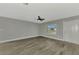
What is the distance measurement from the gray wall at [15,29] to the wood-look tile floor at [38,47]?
0.34ft

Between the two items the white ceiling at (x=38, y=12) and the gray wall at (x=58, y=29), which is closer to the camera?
the white ceiling at (x=38, y=12)

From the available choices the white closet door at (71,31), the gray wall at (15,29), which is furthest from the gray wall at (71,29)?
the gray wall at (15,29)

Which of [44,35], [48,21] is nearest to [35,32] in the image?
[44,35]

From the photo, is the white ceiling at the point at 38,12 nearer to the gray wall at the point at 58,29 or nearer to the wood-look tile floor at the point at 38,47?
the gray wall at the point at 58,29

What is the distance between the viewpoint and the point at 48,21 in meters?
1.77

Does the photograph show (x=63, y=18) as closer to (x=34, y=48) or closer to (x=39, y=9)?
(x=39, y=9)

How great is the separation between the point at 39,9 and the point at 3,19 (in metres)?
0.61

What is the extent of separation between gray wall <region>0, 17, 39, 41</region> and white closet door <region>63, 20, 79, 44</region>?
487mm

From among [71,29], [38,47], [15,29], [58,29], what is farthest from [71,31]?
[15,29]

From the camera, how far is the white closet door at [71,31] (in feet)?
5.34

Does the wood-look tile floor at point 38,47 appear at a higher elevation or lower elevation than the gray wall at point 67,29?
lower

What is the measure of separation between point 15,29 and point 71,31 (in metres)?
0.95

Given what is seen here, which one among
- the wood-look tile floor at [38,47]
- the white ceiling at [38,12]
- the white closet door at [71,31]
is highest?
→ the white ceiling at [38,12]
